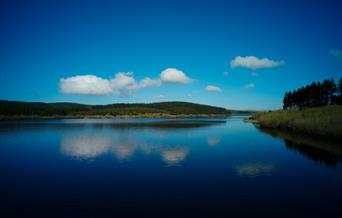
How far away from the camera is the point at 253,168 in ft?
61.1

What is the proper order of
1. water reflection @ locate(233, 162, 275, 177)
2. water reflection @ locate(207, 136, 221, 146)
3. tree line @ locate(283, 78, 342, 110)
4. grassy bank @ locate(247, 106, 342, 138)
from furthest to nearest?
1. tree line @ locate(283, 78, 342, 110)
2. water reflection @ locate(207, 136, 221, 146)
3. grassy bank @ locate(247, 106, 342, 138)
4. water reflection @ locate(233, 162, 275, 177)

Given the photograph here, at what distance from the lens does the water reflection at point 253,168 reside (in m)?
17.1

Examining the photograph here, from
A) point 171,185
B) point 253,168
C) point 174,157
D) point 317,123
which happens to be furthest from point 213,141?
point 171,185

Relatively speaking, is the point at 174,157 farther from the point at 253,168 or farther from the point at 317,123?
the point at 317,123

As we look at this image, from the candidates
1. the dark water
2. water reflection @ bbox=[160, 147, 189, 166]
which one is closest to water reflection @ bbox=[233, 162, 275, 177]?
the dark water

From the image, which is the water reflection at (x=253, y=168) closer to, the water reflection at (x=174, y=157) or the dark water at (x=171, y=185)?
the dark water at (x=171, y=185)

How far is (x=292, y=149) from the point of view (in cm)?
2819

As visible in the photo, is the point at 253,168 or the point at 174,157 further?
the point at 174,157

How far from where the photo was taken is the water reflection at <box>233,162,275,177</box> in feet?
56.2

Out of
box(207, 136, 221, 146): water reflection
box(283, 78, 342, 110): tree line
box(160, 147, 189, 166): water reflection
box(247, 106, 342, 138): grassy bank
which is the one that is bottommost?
box(160, 147, 189, 166): water reflection

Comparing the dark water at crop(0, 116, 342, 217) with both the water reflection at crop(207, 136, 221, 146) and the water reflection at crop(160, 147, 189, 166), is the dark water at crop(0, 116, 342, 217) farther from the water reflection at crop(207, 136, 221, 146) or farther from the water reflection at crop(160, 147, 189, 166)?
the water reflection at crop(207, 136, 221, 146)

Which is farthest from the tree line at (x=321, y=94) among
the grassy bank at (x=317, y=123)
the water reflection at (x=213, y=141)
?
the water reflection at (x=213, y=141)

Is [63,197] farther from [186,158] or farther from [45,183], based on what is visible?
[186,158]

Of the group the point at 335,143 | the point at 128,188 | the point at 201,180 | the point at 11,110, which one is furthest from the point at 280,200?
the point at 11,110
